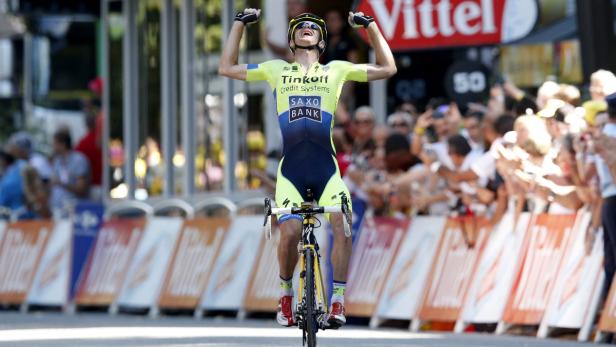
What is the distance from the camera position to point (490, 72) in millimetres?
21797

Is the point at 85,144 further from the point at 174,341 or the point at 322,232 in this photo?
the point at 174,341

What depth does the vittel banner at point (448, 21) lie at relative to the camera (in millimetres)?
19625

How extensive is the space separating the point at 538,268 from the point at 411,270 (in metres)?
1.88

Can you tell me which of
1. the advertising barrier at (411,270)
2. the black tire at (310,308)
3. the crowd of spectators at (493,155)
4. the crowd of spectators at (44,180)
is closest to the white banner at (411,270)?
the advertising barrier at (411,270)

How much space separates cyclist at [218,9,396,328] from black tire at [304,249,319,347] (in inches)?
15.5

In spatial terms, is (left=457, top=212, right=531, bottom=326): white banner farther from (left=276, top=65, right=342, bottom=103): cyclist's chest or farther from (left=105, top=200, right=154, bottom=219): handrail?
(left=105, top=200, right=154, bottom=219): handrail

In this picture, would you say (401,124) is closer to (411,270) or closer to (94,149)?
(411,270)

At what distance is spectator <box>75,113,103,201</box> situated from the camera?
29188mm

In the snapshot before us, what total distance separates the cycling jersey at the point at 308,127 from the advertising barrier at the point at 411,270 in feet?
15.2

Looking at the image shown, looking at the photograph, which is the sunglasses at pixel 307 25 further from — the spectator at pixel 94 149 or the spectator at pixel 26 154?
the spectator at pixel 94 149

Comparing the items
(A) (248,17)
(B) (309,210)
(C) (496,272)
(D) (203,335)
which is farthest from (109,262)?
(B) (309,210)

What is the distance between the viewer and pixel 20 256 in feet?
83.8

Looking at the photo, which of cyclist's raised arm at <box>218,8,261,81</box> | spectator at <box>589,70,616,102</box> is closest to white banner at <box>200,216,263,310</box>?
spectator at <box>589,70,616,102</box>

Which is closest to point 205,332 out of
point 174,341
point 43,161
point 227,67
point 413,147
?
point 174,341
